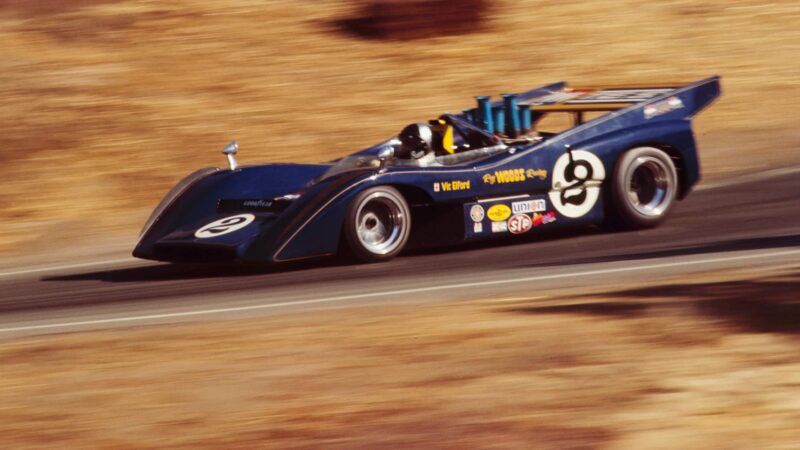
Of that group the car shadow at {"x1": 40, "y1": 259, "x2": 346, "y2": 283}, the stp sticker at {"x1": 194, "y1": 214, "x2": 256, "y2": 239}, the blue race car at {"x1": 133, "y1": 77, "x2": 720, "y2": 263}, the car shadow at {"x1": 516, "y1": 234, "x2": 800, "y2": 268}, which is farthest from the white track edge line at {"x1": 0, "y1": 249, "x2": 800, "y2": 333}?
the car shadow at {"x1": 40, "y1": 259, "x2": 346, "y2": 283}

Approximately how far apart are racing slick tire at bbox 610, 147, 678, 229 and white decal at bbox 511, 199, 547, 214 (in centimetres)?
69

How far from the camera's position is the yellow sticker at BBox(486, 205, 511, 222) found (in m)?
9.44

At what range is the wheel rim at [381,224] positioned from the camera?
898 centimetres

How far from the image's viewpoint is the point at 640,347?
582 centimetres

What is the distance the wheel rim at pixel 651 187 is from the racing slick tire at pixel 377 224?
2.14m

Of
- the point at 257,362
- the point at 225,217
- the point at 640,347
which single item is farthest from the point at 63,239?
the point at 640,347

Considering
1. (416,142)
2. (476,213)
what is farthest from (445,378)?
(416,142)

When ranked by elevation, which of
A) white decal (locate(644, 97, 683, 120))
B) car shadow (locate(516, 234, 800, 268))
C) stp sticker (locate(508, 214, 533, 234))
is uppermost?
white decal (locate(644, 97, 683, 120))

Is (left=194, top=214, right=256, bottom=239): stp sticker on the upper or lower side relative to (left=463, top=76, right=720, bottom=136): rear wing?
lower

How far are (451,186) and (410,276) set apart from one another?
91 centimetres

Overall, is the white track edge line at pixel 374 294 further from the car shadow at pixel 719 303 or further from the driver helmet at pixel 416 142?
the driver helmet at pixel 416 142

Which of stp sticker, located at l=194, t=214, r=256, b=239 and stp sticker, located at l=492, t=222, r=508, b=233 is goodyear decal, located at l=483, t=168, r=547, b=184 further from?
stp sticker, located at l=194, t=214, r=256, b=239

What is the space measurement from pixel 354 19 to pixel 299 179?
909 cm

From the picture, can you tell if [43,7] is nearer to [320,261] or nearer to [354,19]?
[354,19]
